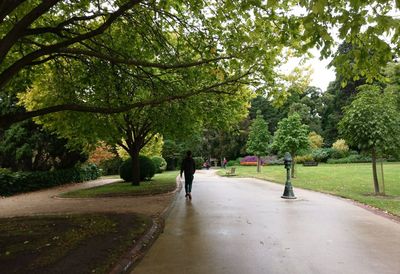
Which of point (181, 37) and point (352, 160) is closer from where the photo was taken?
point (181, 37)

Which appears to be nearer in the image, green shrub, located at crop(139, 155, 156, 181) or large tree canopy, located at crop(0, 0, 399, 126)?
large tree canopy, located at crop(0, 0, 399, 126)

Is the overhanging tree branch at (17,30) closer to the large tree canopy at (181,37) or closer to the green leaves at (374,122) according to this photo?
the large tree canopy at (181,37)

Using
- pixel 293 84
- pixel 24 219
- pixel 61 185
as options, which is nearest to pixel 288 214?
pixel 293 84

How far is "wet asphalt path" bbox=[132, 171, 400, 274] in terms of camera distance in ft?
19.1

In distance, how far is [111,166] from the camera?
Answer: 145 feet

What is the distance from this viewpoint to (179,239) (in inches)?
310

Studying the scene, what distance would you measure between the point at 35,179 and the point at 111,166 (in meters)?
21.1

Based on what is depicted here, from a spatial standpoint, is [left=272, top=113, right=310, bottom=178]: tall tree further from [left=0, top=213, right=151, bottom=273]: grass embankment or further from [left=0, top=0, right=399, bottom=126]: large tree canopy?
[left=0, top=213, right=151, bottom=273]: grass embankment

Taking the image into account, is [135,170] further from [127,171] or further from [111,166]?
[111,166]

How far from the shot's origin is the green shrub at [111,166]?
43112 mm

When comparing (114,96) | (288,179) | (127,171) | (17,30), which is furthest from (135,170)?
(17,30)

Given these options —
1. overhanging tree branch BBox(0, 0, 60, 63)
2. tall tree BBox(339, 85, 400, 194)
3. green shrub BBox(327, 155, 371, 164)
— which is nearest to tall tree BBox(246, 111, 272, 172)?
green shrub BBox(327, 155, 371, 164)

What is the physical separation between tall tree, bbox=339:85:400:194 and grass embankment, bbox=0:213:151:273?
35.0 ft

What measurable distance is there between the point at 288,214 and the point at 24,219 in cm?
719
